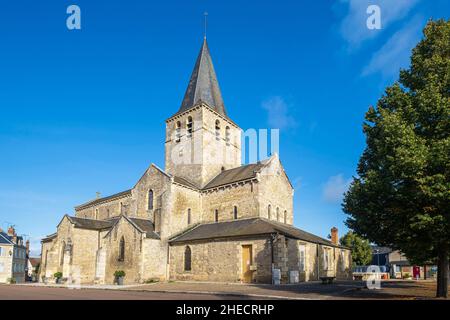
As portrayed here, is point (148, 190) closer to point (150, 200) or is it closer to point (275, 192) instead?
point (150, 200)

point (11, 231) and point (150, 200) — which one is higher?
point (150, 200)

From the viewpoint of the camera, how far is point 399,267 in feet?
188

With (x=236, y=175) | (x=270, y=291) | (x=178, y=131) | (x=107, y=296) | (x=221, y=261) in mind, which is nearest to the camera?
(x=107, y=296)

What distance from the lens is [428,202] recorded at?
14531 millimetres

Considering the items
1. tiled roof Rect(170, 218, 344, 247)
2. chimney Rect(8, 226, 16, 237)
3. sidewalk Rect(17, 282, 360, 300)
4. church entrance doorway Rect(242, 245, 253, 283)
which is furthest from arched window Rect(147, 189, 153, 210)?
chimney Rect(8, 226, 16, 237)

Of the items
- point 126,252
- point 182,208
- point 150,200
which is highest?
point 150,200

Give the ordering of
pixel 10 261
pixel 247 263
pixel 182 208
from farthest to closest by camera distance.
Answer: pixel 10 261 < pixel 182 208 < pixel 247 263

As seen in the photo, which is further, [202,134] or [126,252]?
[202,134]

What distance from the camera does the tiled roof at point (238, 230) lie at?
26.0 m

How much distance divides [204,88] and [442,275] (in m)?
31.1

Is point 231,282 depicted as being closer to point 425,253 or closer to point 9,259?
point 425,253

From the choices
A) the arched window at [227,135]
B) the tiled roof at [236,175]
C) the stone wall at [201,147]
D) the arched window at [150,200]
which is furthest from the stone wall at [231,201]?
the arched window at [227,135]

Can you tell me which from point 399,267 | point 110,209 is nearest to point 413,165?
point 110,209
